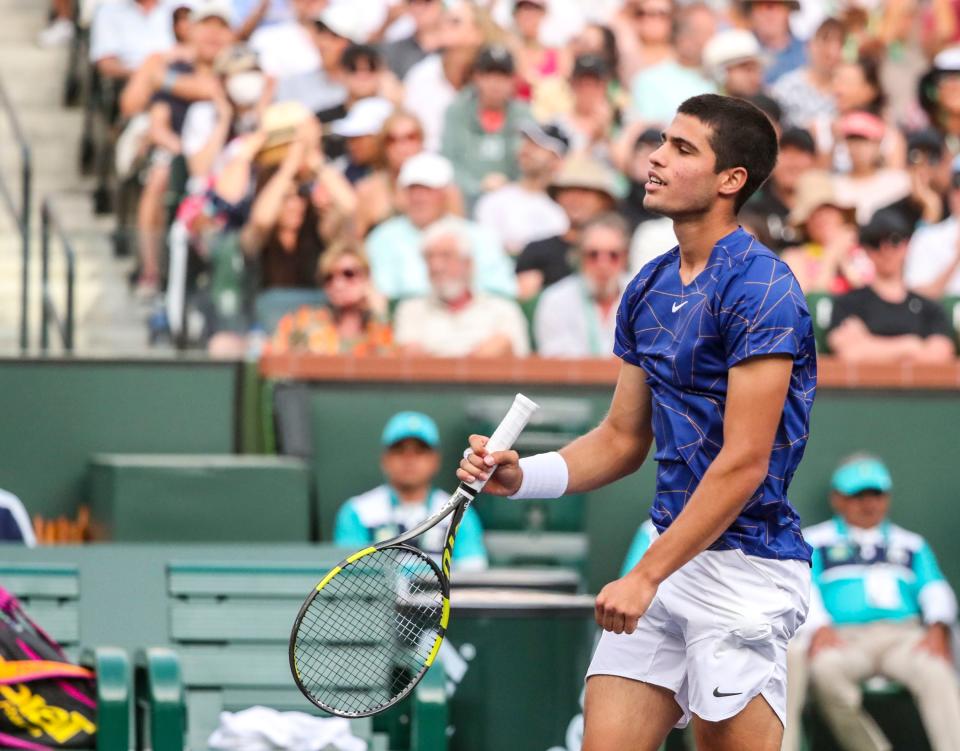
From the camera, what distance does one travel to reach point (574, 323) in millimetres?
9141

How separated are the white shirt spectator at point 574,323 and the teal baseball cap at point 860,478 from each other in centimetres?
133

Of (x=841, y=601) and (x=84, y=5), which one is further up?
(x=84, y=5)

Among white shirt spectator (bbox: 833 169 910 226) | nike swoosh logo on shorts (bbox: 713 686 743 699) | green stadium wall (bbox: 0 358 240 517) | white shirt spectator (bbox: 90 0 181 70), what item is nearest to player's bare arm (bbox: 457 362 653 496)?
nike swoosh logo on shorts (bbox: 713 686 743 699)

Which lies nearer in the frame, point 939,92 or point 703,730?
point 703,730

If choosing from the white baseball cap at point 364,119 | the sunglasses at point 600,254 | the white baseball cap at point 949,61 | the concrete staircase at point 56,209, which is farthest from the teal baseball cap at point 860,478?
the white baseball cap at point 949,61

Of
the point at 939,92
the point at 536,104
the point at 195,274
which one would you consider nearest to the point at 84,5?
the point at 536,104

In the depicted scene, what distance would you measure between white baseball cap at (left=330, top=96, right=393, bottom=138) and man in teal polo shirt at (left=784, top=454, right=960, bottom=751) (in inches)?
152

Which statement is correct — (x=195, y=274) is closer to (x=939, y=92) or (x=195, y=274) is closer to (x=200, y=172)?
(x=200, y=172)

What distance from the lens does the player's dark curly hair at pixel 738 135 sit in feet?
13.4

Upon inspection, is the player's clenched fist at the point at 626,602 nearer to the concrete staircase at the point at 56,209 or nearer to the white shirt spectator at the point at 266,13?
the concrete staircase at the point at 56,209

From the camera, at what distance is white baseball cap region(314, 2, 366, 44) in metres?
12.2

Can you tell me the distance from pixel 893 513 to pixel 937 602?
799 mm

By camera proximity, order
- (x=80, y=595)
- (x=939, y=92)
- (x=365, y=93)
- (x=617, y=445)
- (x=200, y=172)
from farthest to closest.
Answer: (x=939, y=92)
(x=365, y=93)
(x=200, y=172)
(x=80, y=595)
(x=617, y=445)

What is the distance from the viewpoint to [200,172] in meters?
10.7
